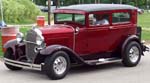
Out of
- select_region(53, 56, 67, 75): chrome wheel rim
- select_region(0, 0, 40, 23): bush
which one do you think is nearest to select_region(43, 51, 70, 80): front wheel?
select_region(53, 56, 67, 75): chrome wheel rim

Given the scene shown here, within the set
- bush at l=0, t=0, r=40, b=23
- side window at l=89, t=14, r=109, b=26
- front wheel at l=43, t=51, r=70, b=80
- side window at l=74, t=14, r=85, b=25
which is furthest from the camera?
bush at l=0, t=0, r=40, b=23

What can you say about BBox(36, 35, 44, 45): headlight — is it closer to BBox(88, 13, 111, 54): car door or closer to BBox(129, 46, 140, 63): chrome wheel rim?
BBox(88, 13, 111, 54): car door

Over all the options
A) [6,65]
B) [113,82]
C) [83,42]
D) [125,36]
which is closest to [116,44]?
[125,36]

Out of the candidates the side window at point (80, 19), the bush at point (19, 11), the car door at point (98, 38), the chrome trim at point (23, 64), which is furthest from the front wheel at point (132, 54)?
the bush at point (19, 11)

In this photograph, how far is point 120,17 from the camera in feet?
39.4

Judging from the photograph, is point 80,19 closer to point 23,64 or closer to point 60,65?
point 60,65

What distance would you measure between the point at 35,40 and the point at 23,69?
146 cm

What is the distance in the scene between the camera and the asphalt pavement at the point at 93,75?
400 inches

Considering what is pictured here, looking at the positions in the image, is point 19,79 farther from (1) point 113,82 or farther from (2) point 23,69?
(1) point 113,82

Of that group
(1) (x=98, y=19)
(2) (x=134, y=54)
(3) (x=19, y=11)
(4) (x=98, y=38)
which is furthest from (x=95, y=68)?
(3) (x=19, y=11)

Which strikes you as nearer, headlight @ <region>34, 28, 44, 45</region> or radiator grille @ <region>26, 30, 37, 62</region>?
headlight @ <region>34, 28, 44, 45</region>

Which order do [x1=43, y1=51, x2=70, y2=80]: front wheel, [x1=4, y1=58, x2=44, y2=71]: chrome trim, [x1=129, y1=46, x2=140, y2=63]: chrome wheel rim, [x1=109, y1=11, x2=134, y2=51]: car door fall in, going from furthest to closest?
[x1=129, y1=46, x2=140, y2=63]: chrome wheel rim → [x1=109, y1=11, x2=134, y2=51]: car door → [x1=4, y1=58, x2=44, y2=71]: chrome trim → [x1=43, y1=51, x2=70, y2=80]: front wheel

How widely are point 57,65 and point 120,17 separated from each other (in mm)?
2663

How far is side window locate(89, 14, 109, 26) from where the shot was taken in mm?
11180
